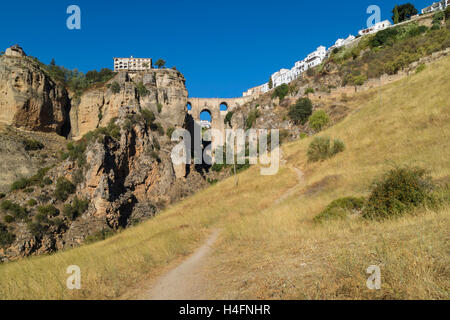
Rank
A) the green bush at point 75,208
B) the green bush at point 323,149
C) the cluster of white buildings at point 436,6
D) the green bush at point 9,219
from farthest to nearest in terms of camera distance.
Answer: the cluster of white buildings at point 436,6, the green bush at point 75,208, the green bush at point 9,219, the green bush at point 323,149

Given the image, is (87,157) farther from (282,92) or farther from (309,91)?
(282,92)

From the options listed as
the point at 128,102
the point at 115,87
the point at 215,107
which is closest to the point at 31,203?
the point at 128,102

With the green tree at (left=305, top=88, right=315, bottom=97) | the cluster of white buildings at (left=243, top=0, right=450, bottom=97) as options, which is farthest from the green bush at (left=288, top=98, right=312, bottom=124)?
the cluster of white buildings at (left=243, top=0, right=450, bottom=97)

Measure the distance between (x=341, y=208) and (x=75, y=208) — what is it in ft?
102

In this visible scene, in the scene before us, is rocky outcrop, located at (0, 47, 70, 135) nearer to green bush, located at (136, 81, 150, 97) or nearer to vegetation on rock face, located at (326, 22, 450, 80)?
green bush, located at (136, 81, 150, 97)

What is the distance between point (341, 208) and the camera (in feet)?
27.8

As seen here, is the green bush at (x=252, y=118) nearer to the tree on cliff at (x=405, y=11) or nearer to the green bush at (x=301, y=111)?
the green bush at (x=301, y=111)

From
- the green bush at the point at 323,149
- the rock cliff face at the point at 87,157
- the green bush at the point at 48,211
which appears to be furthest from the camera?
the green bush at the point at 48,211

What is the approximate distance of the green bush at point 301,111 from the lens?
4637cm

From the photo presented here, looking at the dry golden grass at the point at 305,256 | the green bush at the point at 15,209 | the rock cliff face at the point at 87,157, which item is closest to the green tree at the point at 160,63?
the rock cliff face at the point at 87,157

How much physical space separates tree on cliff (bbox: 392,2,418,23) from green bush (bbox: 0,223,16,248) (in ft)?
284

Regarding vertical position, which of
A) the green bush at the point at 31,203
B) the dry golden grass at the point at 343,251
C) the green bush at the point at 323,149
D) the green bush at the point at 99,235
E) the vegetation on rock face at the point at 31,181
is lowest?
the green bush at the point at 99,235

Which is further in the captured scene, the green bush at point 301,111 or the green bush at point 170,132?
the green bush at point 301,111

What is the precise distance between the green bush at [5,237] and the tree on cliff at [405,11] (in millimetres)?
86588
